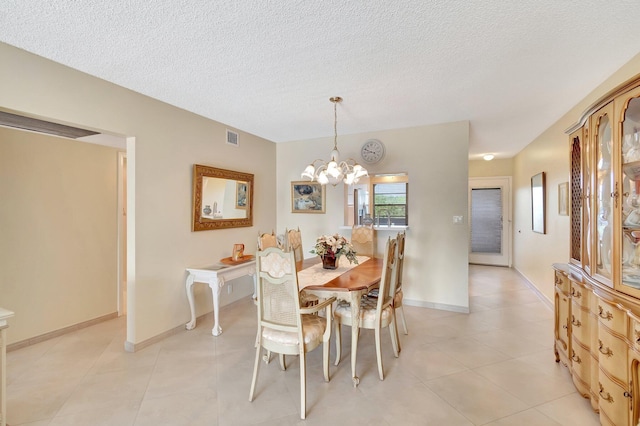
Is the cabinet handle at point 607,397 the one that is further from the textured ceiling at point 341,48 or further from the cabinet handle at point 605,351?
the textured ceiling at point 341,48

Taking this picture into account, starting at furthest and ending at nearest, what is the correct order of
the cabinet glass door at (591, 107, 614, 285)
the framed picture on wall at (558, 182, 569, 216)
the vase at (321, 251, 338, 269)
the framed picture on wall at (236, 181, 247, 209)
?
the framed picture on wall at (236, 181, 247, 209)
the framed picture on wall at (558, 182, 569, 216)
the vase at (321, 251, 338, 269)
the cabinet glass door at (591, 107, 614, 285)

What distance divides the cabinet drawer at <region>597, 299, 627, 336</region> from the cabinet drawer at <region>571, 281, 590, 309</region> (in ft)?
0.85

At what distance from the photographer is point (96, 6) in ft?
5.64

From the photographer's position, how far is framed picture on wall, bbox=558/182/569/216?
11.6 feet

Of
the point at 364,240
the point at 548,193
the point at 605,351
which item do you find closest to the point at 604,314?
the point at 605,351

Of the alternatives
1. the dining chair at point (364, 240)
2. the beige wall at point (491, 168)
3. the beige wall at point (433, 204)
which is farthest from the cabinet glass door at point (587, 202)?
the beige wall at point (491, 168)

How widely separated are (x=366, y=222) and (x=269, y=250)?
8.83ft

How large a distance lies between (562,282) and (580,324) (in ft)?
1.62

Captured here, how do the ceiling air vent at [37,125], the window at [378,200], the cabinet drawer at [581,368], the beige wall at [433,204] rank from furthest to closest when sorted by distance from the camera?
the window at [378,200], the beige wall at [433,204], the ceiling air vent at [37,125], the cabinet drawer at [581,368]

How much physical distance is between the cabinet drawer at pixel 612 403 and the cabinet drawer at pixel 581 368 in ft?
0.78

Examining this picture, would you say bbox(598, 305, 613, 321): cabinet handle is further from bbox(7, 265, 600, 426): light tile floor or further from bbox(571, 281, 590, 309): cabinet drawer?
bbox(7, 265, 600, 426): light tile floor

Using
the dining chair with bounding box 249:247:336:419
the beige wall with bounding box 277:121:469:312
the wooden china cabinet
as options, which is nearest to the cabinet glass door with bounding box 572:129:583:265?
the wooden china cabinet

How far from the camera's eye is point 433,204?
13.6 ft

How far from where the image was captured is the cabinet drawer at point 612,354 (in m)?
1.64
